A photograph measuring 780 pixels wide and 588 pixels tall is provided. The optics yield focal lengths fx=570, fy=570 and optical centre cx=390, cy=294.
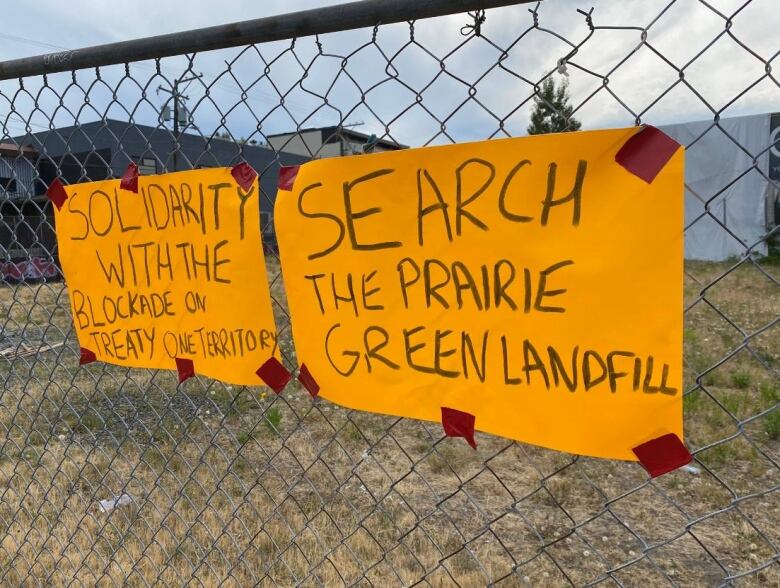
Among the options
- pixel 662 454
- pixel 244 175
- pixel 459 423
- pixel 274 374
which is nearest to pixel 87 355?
pixel 274 374

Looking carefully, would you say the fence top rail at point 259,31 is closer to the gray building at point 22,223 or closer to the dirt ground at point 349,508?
the gray building at point 22,223

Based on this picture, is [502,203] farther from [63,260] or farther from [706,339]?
[706,339]

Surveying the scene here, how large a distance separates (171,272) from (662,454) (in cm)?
128

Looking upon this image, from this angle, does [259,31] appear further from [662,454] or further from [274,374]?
[662,454]

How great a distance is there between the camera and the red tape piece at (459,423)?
3.84ft

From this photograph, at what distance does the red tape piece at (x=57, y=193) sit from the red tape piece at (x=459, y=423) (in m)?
1.39

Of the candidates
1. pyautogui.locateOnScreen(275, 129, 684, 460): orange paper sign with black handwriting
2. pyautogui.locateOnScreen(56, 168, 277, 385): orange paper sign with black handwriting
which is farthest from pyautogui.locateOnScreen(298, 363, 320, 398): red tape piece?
pyautogui.locateOnScreen(56, 168, 277, 385): orange paper sign with black handwriting

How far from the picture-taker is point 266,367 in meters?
1.46

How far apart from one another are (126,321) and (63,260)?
32cm

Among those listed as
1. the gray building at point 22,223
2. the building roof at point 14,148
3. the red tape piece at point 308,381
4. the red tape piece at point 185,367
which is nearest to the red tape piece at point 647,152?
the red tape piece at point 308,381

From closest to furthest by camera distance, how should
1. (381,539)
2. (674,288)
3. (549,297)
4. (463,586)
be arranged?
(674,288) → (549,297) → (463,586) → (381,539)

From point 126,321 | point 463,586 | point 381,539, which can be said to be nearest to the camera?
point 126,321

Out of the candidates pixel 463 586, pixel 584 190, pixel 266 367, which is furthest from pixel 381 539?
pixel 584 190

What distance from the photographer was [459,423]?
1.19m
